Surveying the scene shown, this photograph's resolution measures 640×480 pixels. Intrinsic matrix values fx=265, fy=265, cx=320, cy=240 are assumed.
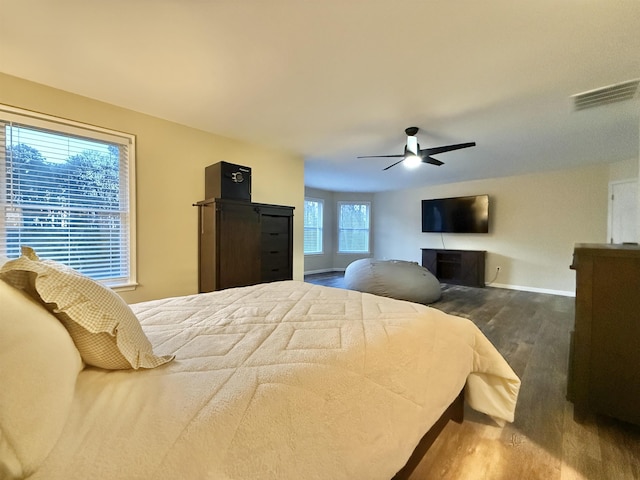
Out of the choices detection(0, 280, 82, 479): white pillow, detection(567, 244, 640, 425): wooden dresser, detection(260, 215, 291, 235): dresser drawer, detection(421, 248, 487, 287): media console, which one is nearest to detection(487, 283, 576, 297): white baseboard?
detection(421, 248, 487, 287): media console

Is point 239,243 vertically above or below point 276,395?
above

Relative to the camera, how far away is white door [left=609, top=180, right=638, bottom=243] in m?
4.14

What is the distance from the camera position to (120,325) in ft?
2.64

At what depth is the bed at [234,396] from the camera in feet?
1.79

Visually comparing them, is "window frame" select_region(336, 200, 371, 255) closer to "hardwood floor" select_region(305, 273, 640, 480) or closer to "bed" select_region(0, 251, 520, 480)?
"hardwood floor" select_region(305, 273, 640, 480)

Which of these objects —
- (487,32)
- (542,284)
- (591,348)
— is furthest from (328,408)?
(542,284)

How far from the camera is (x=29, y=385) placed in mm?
527

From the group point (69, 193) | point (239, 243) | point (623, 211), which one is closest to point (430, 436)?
point (239, 243)

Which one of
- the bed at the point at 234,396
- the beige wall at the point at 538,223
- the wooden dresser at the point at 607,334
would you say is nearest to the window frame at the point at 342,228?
the beige wall at the point at 538,223

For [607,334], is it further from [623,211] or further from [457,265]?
[457,265]

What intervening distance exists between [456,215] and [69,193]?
21.5 ft

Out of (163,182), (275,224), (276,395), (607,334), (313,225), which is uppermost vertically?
(163,182)

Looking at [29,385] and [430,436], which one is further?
[430,436]

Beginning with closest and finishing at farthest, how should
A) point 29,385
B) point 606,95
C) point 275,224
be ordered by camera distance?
point 29,385 → point 606,95 → point 275,224
